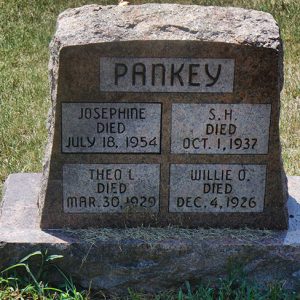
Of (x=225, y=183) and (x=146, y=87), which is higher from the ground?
(x=146, y=87)

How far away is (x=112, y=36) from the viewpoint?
3629 mm

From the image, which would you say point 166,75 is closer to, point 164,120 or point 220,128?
point 164,120

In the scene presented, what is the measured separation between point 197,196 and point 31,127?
7.30 feet

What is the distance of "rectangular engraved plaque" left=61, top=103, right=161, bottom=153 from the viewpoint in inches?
147

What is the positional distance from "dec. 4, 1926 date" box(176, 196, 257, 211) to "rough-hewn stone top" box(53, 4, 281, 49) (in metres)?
0.75

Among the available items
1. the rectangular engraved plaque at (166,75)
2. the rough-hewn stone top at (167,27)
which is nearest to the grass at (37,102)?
the rectangular engraved plaque at (166,75)

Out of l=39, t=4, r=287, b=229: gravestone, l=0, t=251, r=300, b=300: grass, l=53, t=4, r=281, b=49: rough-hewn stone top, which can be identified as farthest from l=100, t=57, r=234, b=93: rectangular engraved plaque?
l=0, t=251, r=300, b=300: grass

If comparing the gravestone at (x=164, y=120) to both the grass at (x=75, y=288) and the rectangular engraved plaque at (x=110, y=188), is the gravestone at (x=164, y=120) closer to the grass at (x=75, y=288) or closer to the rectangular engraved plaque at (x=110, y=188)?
the rectangular engraved plaque at (x=110, y=188)

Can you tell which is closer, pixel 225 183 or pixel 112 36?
pixel 112 36

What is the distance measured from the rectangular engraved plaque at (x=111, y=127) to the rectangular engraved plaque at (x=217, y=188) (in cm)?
20

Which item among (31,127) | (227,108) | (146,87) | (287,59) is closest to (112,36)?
(146,87)

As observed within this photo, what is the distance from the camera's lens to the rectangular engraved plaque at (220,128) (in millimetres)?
3748

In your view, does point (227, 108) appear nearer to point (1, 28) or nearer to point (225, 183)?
point (225, 183)

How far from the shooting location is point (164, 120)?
148 inches
